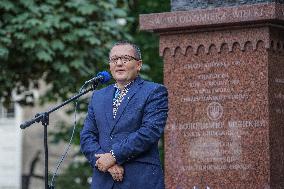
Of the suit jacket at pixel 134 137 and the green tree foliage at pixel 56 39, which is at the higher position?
the green tree foliage at pixel 56 39

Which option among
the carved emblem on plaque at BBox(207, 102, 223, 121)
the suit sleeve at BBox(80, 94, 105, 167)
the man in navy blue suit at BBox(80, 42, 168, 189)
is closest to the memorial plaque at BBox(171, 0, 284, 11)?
the carved emblem on plaque at BBox(207, 102, 223, 121)

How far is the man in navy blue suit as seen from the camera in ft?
30.2

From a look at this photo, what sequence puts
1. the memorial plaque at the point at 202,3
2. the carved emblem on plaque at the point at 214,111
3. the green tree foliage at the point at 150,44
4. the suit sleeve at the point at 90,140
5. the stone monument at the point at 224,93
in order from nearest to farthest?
the suit sleeve at the point at 90,140, the stone monument at the point at 224,93, the carved emblem on plaque at the point at 214,111, the memorial plaque at the point at 202,3, the green tree foliage at the point at 150,44

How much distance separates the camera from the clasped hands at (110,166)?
9.22m

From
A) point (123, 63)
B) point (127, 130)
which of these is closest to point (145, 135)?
point (127, 130)

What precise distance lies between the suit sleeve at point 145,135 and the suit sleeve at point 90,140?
202 mm

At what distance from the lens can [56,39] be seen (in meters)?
18.7

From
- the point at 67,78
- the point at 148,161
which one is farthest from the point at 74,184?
the point at 148,161

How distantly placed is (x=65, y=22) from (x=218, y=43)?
24.8 feet

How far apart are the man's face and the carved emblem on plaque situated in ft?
6.50

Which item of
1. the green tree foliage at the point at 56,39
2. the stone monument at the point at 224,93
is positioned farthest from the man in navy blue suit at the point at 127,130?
the green tree foliage at the point at 56,39

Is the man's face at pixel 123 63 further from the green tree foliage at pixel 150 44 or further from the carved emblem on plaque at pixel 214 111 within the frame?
the green tree foliage at pixel 150 44

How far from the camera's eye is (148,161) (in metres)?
9.35

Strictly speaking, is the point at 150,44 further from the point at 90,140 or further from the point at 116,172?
the point at 116,172
